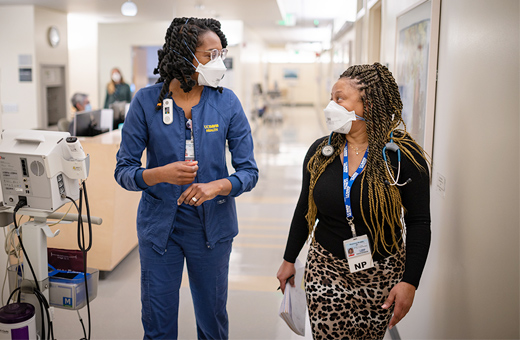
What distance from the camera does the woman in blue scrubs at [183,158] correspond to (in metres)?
2.01

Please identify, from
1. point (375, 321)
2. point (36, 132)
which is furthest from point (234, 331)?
point (36, 132)

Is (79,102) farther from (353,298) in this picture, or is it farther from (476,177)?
(476,177)

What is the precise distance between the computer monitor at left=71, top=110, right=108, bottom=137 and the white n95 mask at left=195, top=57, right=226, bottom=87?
3.46 m

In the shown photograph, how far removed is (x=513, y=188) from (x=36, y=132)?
170 centimetres

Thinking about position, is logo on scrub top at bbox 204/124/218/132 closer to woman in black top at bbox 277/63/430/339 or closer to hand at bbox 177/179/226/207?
hand at bbox 177/179/226/207

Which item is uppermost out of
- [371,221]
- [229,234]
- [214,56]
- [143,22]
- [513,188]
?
[143,22]

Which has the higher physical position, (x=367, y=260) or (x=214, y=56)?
(x=214, y=56)

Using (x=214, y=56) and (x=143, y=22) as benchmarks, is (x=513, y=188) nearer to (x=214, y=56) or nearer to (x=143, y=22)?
(x=214, y=56)

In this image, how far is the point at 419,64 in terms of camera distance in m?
2.73

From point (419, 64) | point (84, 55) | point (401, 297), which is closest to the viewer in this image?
point (401, 297)

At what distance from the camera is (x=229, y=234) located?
2.13 meters

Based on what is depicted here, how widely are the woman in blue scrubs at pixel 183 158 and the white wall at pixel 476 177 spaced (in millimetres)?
833

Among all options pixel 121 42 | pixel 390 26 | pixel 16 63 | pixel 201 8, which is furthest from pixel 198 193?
pixel 121 42

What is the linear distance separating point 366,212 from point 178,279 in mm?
838
